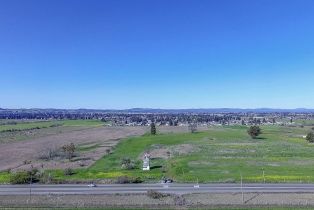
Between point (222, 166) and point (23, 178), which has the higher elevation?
point (23, 178)

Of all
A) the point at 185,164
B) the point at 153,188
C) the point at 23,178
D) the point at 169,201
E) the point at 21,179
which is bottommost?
the point at 169,201

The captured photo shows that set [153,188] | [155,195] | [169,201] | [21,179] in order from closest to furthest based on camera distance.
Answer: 1. [169,201]
2. [155,195]
3. [153,188]
4. [21,179]

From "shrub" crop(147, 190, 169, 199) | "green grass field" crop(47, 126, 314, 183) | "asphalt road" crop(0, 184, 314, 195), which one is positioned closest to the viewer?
"shrub" crop(147, 190, 169, 199)

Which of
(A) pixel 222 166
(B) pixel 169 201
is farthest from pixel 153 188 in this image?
(A) pixel 222 166

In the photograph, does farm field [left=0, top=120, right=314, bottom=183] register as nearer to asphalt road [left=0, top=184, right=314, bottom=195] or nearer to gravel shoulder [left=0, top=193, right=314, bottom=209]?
asphalt road [left=0, top=184, right=314, bottom=195]

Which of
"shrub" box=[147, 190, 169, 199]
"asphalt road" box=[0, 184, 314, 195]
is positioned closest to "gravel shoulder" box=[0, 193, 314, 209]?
"shrub" box=[147, 190, 169, 199]

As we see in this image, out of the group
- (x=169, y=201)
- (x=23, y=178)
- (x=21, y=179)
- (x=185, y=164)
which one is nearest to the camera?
(x=169, y=201)

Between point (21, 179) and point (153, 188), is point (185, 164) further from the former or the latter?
point (21, 179)

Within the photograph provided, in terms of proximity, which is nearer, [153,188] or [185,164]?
[153,188]

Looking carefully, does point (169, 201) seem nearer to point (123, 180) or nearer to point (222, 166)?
point (123, 180)

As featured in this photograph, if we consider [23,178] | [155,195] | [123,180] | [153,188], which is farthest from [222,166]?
[23,178]
